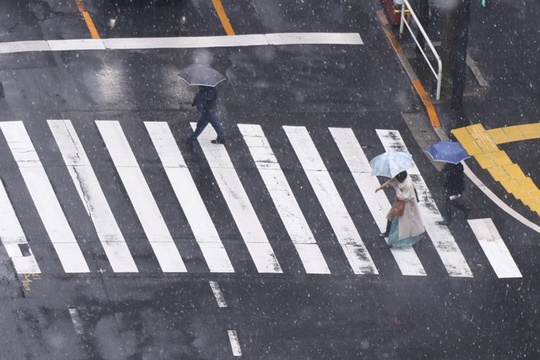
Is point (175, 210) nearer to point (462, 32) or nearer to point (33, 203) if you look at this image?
point (33, 203)

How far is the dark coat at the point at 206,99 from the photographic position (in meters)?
26.8

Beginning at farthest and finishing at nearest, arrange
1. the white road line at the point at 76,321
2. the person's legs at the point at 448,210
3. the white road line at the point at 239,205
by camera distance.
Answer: the person's legs at the point at 448,210 < the white road line at the point at 239,205 < the white road line at the point at 76,321

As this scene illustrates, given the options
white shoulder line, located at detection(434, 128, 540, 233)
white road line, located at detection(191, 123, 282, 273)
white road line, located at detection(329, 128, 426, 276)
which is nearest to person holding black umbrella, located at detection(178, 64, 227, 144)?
white road line, located at detection(191, 123, 282, 273)

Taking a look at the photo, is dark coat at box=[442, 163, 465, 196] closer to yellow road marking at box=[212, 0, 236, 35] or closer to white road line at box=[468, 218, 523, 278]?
white road line at box=[468, 218, 523, 278]

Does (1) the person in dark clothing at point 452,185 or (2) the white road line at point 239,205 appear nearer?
(2) the white road line at point 239,205

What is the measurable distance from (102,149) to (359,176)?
4.75m

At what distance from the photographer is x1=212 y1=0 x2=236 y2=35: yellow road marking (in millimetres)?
30141

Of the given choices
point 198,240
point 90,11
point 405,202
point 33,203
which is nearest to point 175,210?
point 198,240

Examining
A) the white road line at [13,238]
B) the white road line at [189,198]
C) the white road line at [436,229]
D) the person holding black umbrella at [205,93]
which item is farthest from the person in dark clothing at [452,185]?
the white road line at [13,238]

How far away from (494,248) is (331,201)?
3.02 m

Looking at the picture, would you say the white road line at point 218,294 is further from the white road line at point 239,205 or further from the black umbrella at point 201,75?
the black umbrella at point 201,75

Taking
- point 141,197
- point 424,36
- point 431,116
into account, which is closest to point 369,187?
point 431,116

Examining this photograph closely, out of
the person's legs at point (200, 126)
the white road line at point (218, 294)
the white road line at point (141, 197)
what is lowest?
the white road line at point (218, 294)

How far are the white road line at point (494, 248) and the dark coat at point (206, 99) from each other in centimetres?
514
